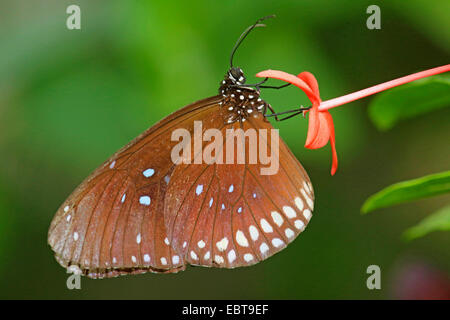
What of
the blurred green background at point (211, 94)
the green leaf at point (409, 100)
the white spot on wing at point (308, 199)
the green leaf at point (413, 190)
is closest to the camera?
the green leaf at point (413, 190)

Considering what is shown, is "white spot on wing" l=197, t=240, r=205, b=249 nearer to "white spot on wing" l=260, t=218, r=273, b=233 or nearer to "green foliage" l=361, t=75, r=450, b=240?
"white spot on wing" l=260, t=218, r=273, b=233

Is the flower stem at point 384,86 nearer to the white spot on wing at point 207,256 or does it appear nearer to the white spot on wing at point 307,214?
the white spot on wing at point 307,214

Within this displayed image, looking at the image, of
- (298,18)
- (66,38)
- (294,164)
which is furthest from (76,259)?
(298,18)

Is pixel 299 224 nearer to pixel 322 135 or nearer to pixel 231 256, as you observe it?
pixel 231 256

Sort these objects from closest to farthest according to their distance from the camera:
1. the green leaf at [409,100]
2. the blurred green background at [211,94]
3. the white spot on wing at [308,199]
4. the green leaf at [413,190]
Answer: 1. the green leaf at [413,190]
2. the green leaf at [409,100]
3. the white spot on wing at [308,199]
4. the blurred green background at [211,94]

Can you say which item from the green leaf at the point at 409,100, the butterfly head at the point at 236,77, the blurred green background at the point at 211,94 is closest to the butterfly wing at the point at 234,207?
the butterfly head at the point at 236,77

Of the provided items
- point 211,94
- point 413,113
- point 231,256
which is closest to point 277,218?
point 231,256
